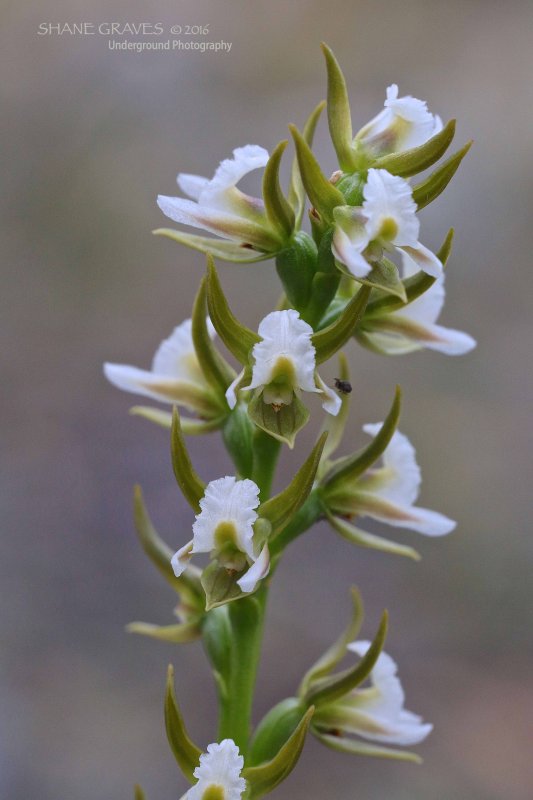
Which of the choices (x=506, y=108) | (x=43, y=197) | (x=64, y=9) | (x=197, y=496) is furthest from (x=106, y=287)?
(x=197, y=496)

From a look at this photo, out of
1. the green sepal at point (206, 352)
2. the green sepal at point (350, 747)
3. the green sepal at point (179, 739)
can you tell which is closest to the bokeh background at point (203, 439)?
the green sepal at point (350, 747)

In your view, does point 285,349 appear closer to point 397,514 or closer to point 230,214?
point 230,214

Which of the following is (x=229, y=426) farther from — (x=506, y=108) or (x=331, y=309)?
(x=506, y=108)

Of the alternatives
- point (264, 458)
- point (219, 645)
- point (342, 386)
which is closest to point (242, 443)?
point (264, 458)

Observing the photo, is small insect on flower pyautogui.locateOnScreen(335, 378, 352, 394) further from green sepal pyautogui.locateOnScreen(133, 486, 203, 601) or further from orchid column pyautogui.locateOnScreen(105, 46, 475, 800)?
green sepal pyautogui.locateOnScreen(133, 486, 203, 601)

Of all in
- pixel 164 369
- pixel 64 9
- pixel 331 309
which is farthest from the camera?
pixel 64 9

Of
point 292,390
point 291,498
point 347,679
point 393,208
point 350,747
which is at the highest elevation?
point 393,208

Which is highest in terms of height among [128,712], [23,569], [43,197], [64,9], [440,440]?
[64,9]

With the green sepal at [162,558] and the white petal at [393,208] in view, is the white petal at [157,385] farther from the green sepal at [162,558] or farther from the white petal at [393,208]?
the white petal at [393,208]
